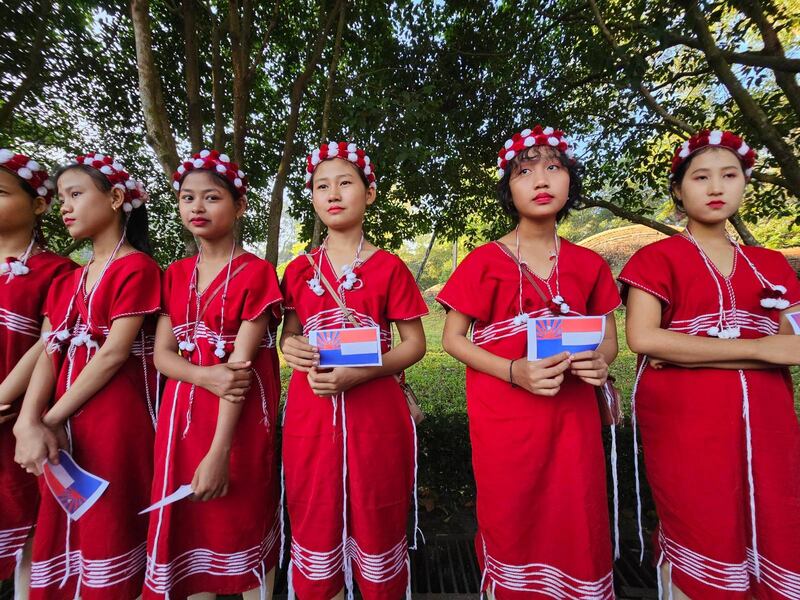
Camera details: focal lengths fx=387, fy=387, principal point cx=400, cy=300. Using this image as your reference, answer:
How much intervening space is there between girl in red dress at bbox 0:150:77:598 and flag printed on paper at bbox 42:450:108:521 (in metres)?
0.55

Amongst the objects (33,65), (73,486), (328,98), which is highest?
(33,65)

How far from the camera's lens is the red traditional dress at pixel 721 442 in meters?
1.61

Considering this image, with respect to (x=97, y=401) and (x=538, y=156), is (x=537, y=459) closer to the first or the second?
(x=538, y=156)

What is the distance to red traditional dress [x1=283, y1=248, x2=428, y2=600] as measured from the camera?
5.78 ft

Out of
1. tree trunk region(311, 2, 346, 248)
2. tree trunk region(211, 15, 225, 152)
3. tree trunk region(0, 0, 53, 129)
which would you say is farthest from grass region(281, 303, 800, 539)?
tree trunk region(0, 0, 53, 129)

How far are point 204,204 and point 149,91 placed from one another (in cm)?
156

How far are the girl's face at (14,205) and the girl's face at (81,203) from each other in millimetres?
333

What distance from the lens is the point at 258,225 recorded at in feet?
17.3

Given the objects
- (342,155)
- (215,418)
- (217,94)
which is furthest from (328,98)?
(215,418)

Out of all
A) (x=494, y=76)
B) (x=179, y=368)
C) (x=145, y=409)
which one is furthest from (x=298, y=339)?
(x=494, y=76)

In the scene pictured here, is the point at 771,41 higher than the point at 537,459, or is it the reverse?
the point at 771,41

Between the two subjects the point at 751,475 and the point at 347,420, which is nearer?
the point at 751,475

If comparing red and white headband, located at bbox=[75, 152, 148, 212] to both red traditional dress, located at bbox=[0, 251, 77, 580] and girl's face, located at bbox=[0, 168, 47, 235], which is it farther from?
red traditional dress, located at bbox=[0, 251, 77, 580]

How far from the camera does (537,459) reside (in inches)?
67.0
